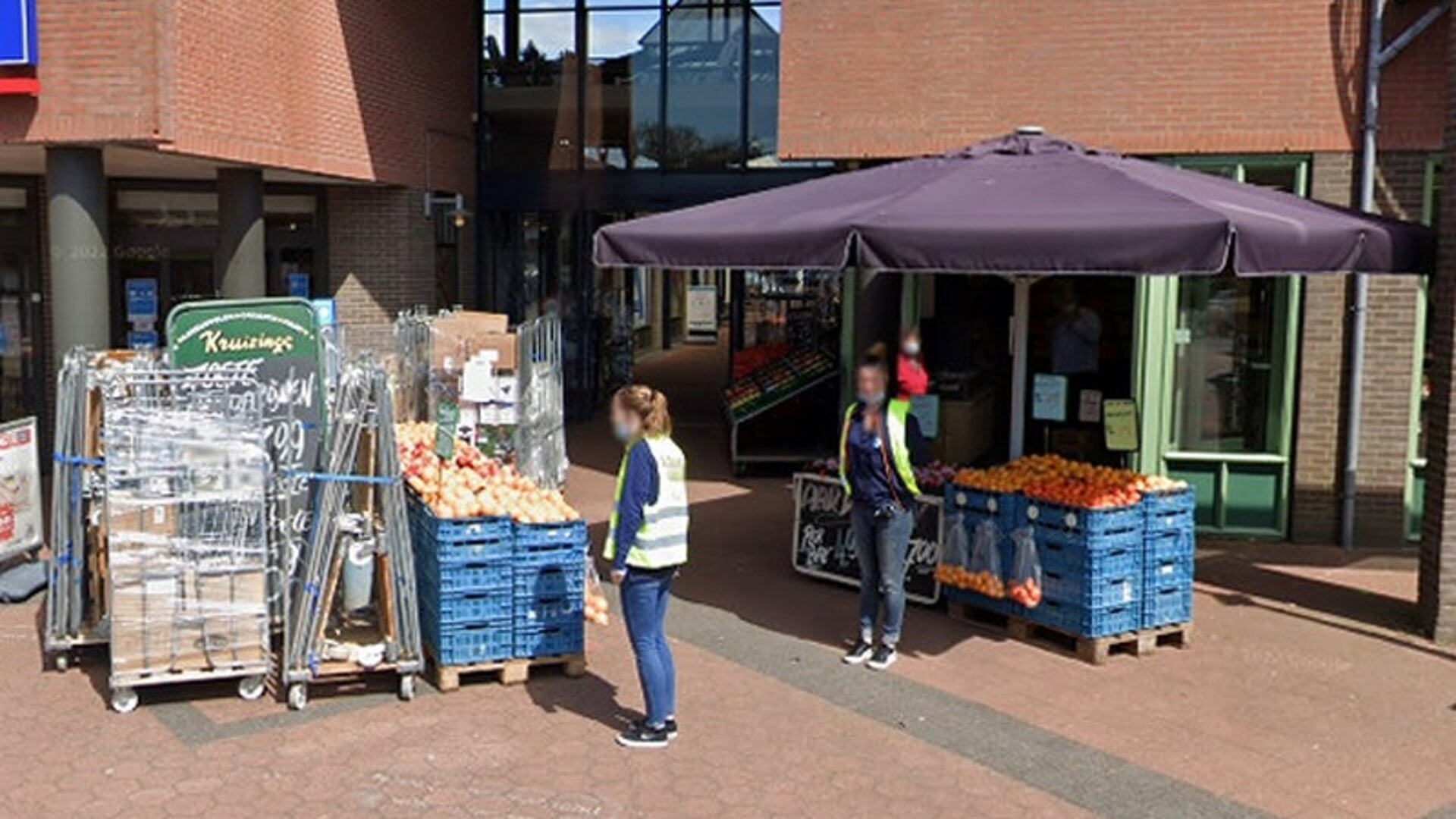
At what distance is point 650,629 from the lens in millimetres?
6180

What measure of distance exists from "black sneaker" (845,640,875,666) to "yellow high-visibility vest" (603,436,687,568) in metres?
1.78

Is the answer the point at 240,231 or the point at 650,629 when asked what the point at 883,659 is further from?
the point at 240,231

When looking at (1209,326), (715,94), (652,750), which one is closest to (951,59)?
(1209,326)

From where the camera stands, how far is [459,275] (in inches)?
682

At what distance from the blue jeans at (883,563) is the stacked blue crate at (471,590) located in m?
2.02

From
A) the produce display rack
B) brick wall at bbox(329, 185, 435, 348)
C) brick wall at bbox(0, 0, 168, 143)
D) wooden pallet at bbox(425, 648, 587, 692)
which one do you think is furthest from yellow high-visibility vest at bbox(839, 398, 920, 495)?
brick wall at bbox(329, 185, 435, 348)

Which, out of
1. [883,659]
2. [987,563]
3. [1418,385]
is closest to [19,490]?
[883,659]

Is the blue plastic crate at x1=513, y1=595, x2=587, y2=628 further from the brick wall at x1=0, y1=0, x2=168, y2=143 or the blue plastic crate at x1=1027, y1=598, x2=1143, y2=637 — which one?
the brick wall at x1=0, y1=0, x2=168, y2=143

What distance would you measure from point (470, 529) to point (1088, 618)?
3.57 metres

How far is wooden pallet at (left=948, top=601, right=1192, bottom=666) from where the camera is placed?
772 cm

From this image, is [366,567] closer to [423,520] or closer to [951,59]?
[423,520]

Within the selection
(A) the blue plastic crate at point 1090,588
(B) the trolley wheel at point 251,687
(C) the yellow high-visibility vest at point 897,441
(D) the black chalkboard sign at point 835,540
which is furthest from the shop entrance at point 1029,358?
(B) the trolley wheel at point 251,687

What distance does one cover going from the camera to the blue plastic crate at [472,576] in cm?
692

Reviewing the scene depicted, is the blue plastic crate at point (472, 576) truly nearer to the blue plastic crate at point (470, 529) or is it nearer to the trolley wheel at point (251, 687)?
the blue plastic crate at point (470, 529)
